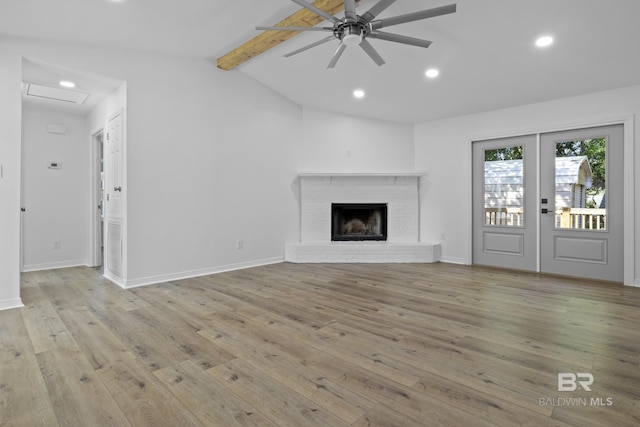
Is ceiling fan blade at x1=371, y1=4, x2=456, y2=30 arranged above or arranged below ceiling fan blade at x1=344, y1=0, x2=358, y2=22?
below

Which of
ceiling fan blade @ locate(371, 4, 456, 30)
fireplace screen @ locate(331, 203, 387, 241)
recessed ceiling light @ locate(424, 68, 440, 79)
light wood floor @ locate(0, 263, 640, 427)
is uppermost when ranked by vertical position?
recessed ceiling light @ locate(424, 68, 440, 79)

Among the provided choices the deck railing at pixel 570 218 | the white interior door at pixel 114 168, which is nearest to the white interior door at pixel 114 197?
the white interior door at pixel 114 168

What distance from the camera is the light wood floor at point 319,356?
1655mm

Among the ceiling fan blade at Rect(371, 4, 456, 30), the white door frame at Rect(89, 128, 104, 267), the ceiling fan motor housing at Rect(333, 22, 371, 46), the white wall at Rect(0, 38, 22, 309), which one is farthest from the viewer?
the white door frame at Rect(89, 128, 104, 267)

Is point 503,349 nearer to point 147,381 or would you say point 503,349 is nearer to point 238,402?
point 238,402

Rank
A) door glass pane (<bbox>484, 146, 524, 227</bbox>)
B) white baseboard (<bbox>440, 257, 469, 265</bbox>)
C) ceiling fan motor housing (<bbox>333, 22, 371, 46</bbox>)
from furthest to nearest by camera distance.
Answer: white baseboard (<bbox>440, 257, 469, 265</bbox>) → door glass pane (<bbox>484, 146, 524, 227</bbox>) → ceiling fan motor housing (<bbox>333, 22, 371, 46</bbox>)

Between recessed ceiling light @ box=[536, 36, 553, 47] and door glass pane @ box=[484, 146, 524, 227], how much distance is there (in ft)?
6.25

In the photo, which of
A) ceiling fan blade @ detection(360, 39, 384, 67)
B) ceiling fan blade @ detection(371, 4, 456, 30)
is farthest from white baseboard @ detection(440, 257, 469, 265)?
ceiling fan blade @ detection(371, 4, 456, 30)

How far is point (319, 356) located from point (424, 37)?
334 centimetres

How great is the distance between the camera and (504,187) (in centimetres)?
534

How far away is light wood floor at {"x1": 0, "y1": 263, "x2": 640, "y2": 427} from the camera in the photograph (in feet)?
5.43

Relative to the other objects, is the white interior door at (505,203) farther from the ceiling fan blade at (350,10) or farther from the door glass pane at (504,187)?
the ceiling fan blade at (350,10)

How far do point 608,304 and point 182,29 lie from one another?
17.2 feet

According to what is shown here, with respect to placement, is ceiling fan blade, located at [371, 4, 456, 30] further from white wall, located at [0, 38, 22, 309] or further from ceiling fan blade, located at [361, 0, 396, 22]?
white wall, located at [0, 38, 22, 309]
